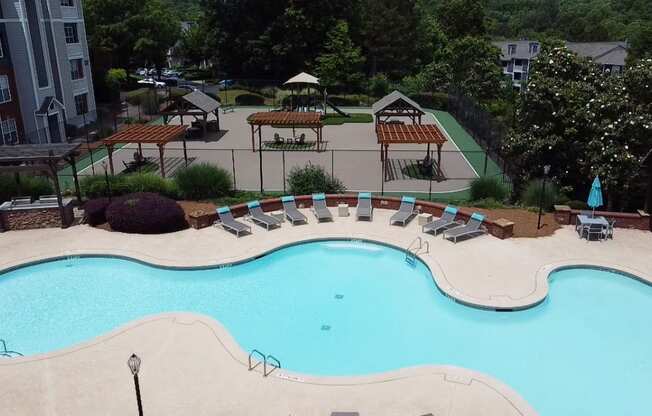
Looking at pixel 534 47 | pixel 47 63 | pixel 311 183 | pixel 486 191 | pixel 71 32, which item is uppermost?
pixel 71 32

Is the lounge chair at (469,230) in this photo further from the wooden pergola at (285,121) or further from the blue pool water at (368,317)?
the wooden pergola at (285,121)

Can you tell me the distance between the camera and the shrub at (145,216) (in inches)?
751

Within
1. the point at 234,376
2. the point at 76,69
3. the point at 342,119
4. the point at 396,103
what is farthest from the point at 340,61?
the point at 234,376

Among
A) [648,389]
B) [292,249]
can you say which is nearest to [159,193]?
[292,249]

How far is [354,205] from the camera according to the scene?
21.9 metres

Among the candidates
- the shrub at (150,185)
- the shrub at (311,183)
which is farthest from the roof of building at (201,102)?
the shrub at (311,183)

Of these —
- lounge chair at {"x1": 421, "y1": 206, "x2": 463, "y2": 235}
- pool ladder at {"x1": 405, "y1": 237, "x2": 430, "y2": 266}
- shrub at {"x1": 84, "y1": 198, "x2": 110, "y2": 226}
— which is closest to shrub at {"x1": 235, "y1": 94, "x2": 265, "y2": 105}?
shrub at {"x1": 84, "y1": 198, "x2": 110, "y2": 226}

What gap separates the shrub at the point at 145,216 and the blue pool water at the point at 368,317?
1.94 meters

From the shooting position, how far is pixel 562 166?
21781 mm

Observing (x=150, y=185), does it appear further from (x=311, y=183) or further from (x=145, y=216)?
(x=311, y=183)

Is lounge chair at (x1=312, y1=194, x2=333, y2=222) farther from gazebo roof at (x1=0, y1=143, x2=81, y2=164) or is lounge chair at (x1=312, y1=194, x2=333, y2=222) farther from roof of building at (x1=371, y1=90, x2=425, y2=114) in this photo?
roof of building at (x1=371, y1=90, x2=425, y2=114)

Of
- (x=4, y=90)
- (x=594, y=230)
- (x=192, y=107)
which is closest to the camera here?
(x=594, y=230)

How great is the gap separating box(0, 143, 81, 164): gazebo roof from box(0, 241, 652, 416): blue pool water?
414 centimetres

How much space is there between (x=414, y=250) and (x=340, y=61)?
135 feet
